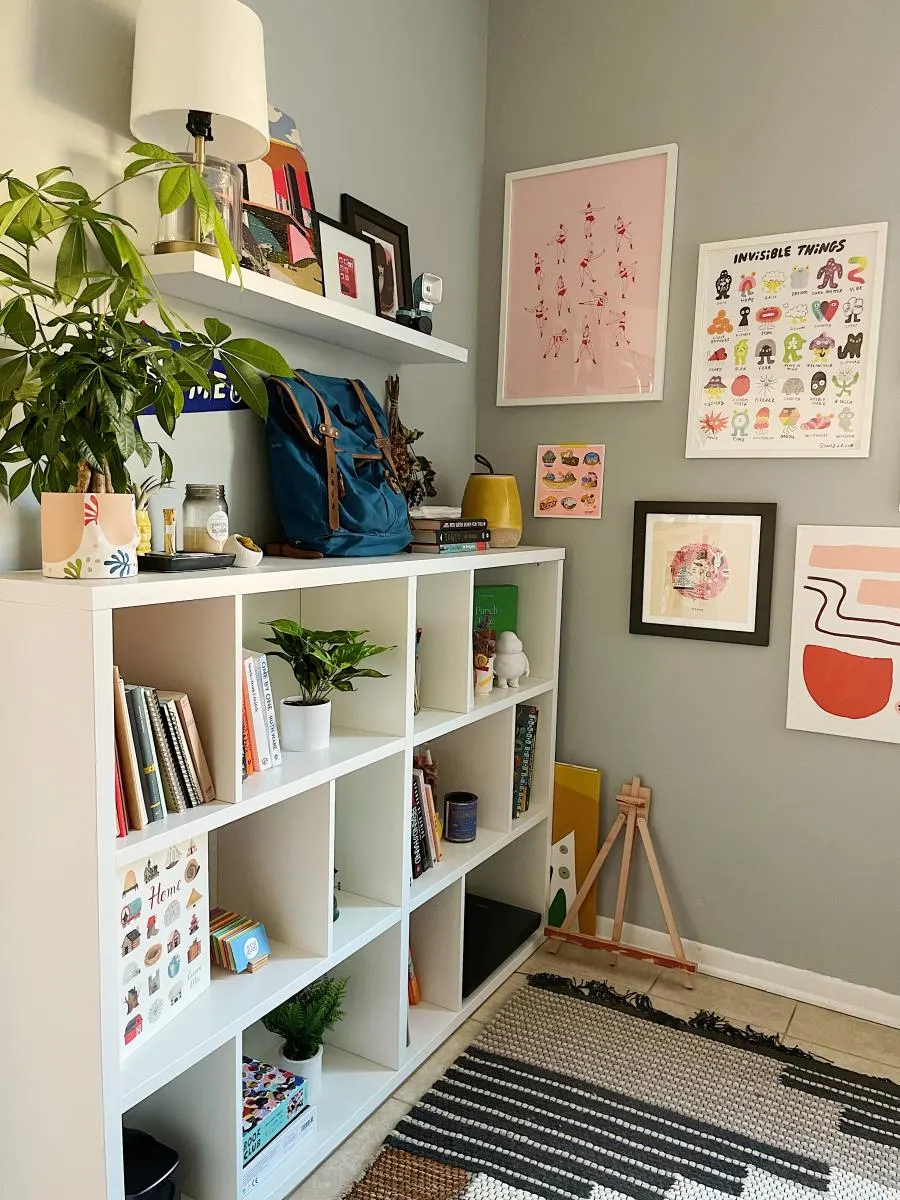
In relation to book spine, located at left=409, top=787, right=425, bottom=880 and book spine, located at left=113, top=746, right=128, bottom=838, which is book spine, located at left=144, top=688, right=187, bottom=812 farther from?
book spine, located at left=409, top=787, right=425, bottom=880

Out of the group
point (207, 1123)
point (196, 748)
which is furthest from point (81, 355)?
point (207, 1123)

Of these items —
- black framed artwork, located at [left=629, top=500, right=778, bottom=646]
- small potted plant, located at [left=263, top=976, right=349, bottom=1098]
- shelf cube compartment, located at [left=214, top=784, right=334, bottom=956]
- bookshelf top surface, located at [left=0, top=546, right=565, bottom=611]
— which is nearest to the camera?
bookshelf top surface, located at [left=0, top=546, right=565, bottom=611]

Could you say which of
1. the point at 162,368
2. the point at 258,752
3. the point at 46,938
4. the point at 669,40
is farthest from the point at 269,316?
the point at 669,40

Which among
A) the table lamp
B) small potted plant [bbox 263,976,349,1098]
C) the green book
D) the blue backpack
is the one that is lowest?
small potted plant [bbox 263,976,349,1098]

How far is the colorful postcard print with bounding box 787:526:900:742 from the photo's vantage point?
88.3 inches

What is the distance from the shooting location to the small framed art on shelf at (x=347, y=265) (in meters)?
2.07

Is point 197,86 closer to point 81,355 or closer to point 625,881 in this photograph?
point 81,355

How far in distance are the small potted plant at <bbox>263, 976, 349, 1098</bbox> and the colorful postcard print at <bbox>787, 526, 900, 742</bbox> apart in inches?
53.0

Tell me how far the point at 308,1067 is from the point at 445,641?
36.8 inches

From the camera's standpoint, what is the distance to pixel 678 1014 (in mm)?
2312

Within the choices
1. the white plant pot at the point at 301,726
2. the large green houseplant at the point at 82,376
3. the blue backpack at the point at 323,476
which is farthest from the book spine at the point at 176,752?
the blue backpack at the point at 323,476

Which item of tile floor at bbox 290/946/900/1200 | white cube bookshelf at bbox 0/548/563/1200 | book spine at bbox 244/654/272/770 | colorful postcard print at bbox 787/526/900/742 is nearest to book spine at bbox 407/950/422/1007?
white cube bookshelf at bbox 0/548/563/1200

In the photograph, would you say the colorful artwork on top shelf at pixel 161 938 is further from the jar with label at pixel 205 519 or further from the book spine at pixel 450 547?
the book spine at pixel 450 547

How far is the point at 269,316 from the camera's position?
1854mm
